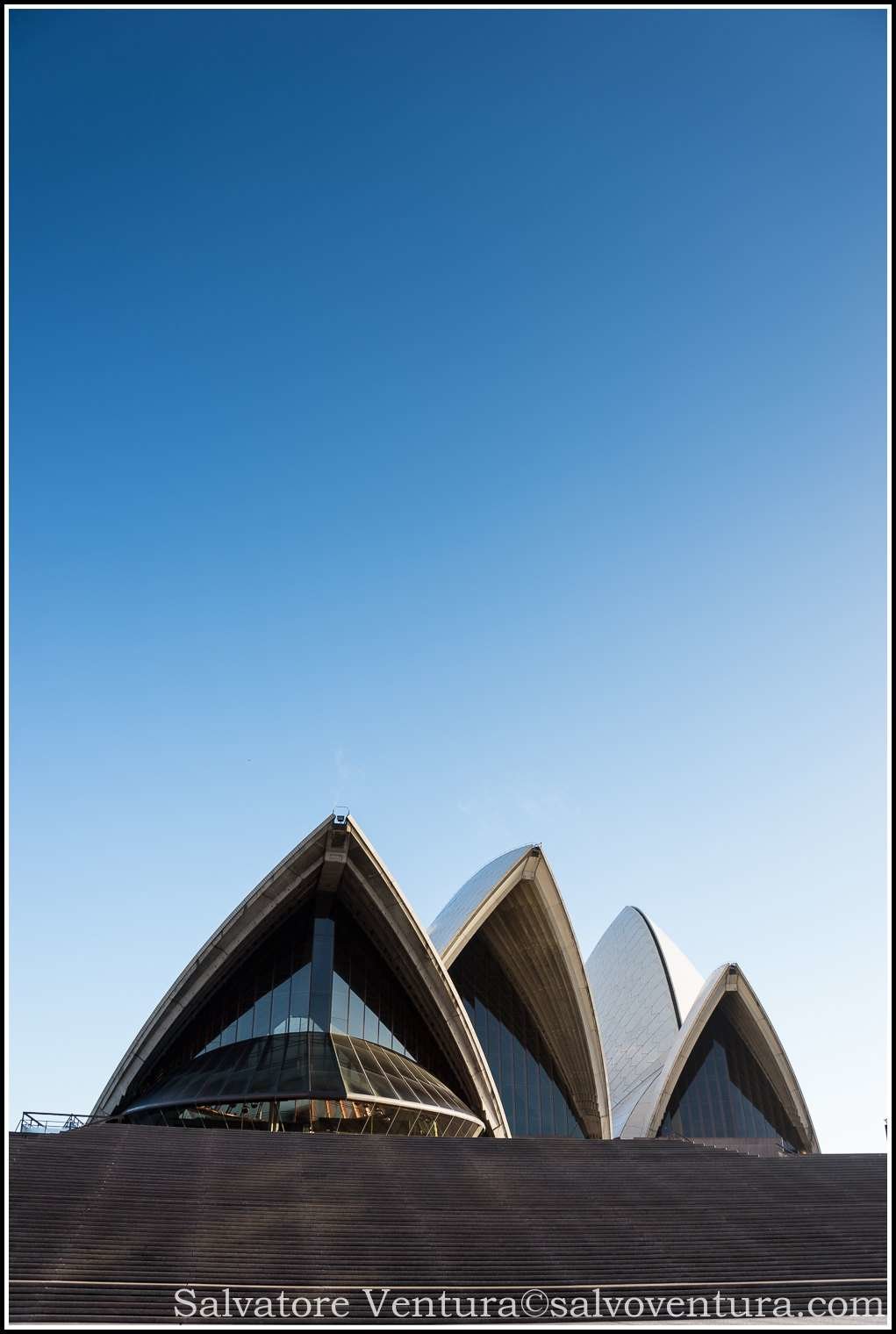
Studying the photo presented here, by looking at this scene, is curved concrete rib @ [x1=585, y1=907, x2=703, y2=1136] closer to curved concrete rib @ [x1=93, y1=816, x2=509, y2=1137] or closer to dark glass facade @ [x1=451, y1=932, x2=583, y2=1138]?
dark glass facade @ [x1=451, y1=932, x2=583, y2=1138]

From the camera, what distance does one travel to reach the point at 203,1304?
8.72 meters

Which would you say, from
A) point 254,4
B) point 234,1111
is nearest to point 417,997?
point 234,1111

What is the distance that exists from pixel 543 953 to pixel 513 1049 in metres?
3.09

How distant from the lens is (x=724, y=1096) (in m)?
32.7

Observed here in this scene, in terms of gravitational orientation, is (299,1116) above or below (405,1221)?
above

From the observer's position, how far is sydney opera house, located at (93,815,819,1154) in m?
21.4

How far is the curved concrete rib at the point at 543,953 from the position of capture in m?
27.2

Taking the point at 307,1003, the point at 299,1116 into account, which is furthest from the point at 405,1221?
the point at 307,1003

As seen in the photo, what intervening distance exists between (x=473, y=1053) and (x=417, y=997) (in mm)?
2037

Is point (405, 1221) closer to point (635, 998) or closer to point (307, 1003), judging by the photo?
point (307, 1003)

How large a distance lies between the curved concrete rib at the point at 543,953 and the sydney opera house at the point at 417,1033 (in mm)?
55

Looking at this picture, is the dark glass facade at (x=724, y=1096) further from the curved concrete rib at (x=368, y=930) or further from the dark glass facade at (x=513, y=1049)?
the curved concrete rib at (x=368, y=930)

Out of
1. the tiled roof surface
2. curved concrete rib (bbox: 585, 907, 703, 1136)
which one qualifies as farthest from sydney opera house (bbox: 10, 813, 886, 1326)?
curved concrete rib (bbox: 585, 907, 703, 1136)

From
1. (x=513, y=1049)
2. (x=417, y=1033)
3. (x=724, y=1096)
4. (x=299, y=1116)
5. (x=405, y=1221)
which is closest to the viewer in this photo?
(x=405, y=1221)
